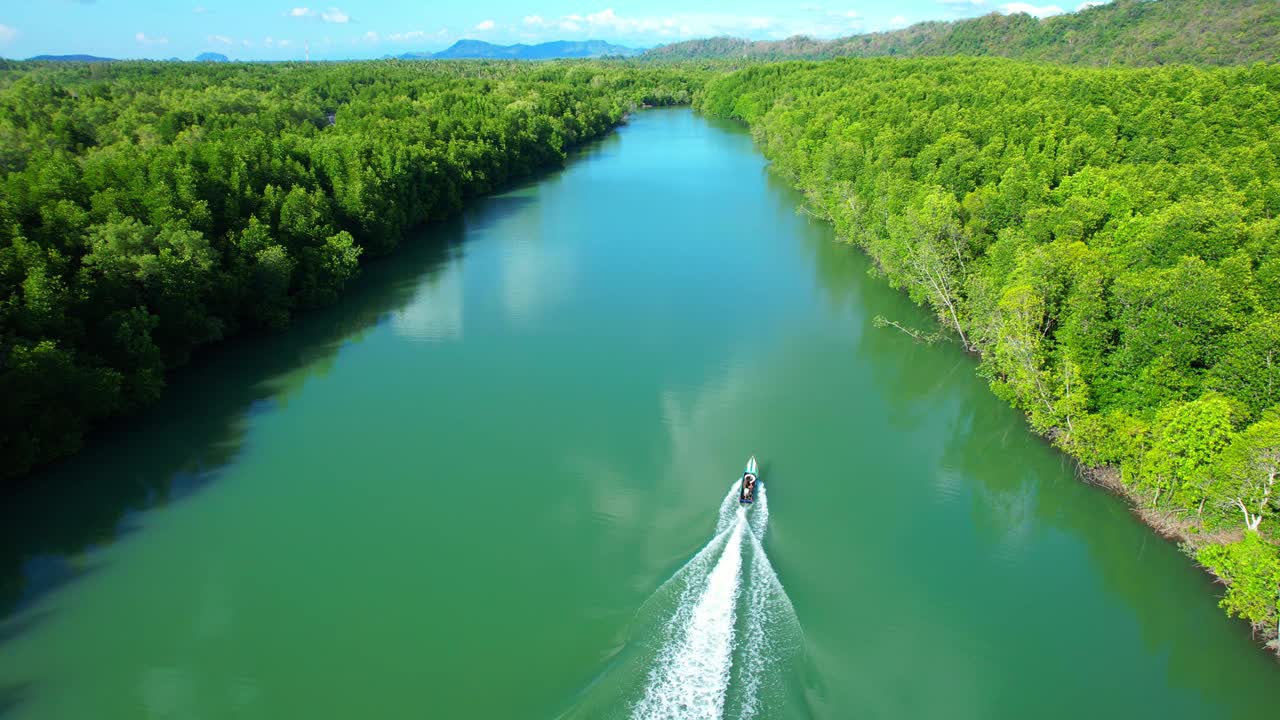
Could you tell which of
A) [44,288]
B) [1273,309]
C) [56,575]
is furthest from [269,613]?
[1273,309]

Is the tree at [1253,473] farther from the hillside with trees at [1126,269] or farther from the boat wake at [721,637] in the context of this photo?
the boat wake at [721,637]

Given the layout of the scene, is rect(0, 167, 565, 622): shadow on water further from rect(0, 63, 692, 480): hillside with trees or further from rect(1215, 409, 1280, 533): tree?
rect(1215, 409, 1280, 533): tree

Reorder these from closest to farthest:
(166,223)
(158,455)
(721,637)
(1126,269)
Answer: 1. (721,637)
2. (1126,269)
3. (158,455)
4. (166,223)

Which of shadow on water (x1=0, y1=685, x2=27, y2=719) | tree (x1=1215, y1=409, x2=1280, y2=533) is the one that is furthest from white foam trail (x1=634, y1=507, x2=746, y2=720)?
shadow on water (x1=0, y1=685, x2=27, y2=719)

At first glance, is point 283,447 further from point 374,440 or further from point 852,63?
point 852,63

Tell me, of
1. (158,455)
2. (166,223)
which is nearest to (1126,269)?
(158,455)

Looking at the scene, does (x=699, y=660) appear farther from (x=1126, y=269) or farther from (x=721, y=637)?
Result: (x=1126, y=269)
